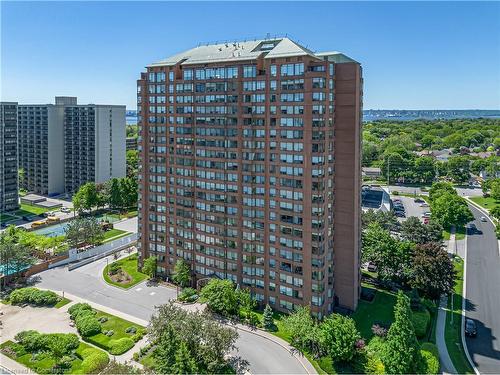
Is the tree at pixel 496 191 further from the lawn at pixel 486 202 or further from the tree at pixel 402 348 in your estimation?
the tree at pixel 402 348

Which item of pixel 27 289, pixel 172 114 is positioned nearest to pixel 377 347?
pixel 172 114

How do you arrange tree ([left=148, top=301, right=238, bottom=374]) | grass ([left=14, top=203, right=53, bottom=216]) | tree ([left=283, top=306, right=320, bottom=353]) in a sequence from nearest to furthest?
tree ([left=148, top=301, right=238, bottom=374]) → tree ([left=283, top=306, right=320, bottom=353]) → grass ([left=14, top=203, right=53, bottom=216])

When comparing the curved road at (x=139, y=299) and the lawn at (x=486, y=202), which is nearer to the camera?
the curved road at (x=139, y=299)

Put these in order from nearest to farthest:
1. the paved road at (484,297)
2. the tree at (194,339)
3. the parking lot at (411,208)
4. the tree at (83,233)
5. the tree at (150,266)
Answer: the tree at (194,339) < the paved road at (484,297) < the tree at (150,266) < the tree at (83,233) < the parking lot at (411,208)

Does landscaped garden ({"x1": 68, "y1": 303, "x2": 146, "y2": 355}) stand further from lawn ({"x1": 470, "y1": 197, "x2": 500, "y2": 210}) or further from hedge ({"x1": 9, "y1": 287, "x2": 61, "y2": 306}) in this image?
lawn ({"x1": 470, "y1": 197, "x2": 500, "y2": 210})

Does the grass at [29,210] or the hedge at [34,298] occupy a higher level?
the grass at [29,210]

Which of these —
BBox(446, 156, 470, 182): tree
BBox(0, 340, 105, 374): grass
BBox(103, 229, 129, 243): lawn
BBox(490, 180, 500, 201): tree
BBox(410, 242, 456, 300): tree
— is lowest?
BBox(0, 340, 105, 374): grass

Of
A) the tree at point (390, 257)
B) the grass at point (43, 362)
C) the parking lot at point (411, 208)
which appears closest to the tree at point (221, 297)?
the grass at point (43, 362)

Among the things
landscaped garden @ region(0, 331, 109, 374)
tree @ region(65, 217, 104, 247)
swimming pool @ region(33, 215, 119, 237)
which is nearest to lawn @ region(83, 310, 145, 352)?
landscaped garden @ region(0, 331, 109, 374)

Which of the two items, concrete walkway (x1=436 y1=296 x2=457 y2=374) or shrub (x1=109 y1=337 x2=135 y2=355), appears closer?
concrete walkway (x1=436 y1=296 x2=457 y2=374)
